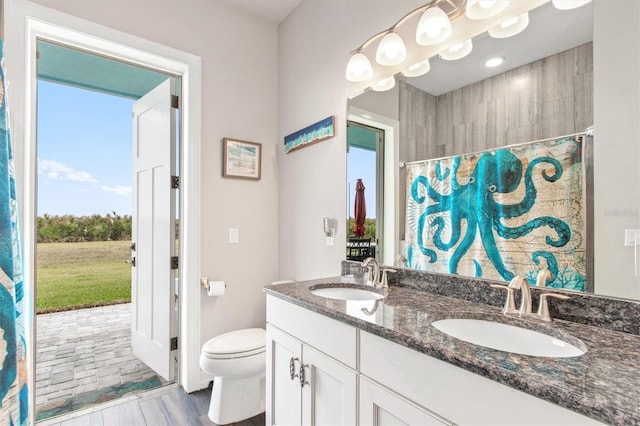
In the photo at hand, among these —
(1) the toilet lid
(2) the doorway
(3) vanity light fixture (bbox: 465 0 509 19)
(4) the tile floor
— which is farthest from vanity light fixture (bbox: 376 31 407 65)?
(4) the tile floor

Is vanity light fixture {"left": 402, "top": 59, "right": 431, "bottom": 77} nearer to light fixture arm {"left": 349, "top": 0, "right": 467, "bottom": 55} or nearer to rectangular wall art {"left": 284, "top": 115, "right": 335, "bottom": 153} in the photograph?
light fixture arm {"left": 349, "top": 0, "right": 467, "bottom": 55}

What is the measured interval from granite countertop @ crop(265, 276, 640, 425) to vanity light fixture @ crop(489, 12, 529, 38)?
105 cm

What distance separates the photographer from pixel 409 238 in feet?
5.24

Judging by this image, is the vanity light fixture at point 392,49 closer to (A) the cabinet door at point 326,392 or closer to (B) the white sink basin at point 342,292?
(B) the white sink basin at point 342,292

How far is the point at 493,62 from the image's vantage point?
128cm

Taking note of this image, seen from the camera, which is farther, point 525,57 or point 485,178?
point 485,178

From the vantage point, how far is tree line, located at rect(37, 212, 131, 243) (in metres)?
4.84

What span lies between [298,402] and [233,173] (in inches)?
64.1

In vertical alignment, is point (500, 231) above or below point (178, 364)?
above

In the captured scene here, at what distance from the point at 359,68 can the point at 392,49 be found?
0.75 feet

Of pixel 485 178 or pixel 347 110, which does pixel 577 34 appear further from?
pixel 347 110

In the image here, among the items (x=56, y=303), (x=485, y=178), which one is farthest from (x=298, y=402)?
(x=56, y=303)

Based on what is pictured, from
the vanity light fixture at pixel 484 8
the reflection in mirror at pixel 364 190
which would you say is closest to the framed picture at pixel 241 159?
the reflection in mirror at pixel 364 190

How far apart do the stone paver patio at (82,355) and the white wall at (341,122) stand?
1.59m
